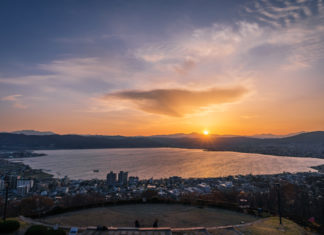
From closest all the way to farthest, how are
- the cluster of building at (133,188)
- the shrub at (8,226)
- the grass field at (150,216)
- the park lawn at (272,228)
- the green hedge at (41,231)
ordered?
1. the green hedge at (41,231)
2. the shrub at (8,226)
3. the park lawn at (272,228)
4. the grass field at (150,216)
5. the cluster of building at (133,188)

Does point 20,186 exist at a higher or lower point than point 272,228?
lower

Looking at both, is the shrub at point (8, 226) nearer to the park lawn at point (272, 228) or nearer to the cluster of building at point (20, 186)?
the park lawn at point (272, 228)

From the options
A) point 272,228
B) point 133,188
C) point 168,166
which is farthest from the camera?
point 168,166

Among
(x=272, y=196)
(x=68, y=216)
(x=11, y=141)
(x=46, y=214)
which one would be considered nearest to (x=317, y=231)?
(x=68, y=216)

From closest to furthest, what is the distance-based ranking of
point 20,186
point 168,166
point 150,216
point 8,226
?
point 8,226
point 150,216
point 20,186
point 168,166

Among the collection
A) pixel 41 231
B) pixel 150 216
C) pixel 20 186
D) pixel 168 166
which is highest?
pixel 41 231

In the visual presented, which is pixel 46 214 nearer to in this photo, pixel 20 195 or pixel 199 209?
pixel 199 209

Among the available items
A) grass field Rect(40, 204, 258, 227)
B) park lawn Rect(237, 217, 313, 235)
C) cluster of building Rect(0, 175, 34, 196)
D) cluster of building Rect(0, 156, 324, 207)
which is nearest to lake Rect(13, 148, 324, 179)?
cluster of building Rect(0, 156, 324, 207)

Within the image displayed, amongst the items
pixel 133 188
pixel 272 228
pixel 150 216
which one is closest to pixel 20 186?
pixel 133 188

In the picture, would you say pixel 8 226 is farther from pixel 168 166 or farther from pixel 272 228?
pixel 168 166

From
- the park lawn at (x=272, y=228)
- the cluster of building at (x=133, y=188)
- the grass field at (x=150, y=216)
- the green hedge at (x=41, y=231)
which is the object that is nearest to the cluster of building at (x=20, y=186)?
the cluster of building at (x=133, y=188)
